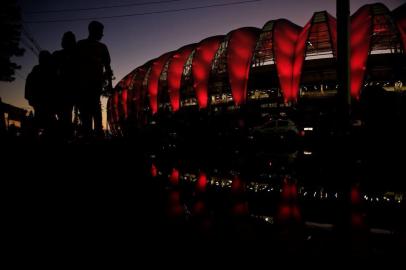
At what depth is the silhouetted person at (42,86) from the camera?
223 inches

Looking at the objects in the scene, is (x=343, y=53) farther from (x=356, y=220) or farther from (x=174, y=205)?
(x=174, y=205)

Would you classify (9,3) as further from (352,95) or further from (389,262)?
(389,262)

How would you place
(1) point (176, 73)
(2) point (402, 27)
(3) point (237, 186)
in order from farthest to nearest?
(1) point (176, 73), (2) point (402, 27), (3) point (237, 186)

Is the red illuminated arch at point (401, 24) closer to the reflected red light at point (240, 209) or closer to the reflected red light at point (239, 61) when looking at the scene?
the reflected red light at point (239, 61)

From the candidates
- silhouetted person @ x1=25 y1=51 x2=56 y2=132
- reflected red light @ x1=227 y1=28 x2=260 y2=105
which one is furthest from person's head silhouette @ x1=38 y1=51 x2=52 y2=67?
reflected red light @ x1=227 y1=28 x2=260 y2=105

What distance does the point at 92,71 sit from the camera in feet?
16.3

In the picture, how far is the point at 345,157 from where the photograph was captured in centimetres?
717

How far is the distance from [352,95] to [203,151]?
5600 millimetres

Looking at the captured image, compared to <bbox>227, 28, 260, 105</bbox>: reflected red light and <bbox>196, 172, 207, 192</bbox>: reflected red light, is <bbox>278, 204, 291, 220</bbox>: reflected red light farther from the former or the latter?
<bbox>227, 28, 260, 105</bbox>: reflected red light

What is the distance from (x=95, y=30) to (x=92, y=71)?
700mm

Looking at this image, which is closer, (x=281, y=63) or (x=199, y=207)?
(x=199, y=207)

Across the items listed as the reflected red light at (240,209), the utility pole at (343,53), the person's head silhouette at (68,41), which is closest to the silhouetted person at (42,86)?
the person's head silhouette at (68,41)

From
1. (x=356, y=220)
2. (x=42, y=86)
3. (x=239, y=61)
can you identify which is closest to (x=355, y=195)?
(x=356, y=220)

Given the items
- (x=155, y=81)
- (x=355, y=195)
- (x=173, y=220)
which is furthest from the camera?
(x=155, y=81)
